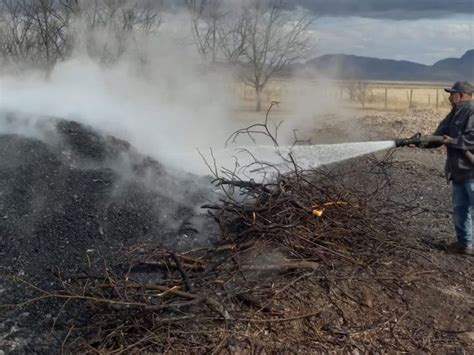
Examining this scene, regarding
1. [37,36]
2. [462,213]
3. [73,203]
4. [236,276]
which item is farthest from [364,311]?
[37,36]

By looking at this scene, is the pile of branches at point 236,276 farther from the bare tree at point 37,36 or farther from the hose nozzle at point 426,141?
the bare tree at point 37,36

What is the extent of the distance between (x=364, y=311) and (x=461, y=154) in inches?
85.5

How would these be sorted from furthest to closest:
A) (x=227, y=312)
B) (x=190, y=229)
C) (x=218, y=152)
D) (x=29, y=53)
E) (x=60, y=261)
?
(x=29, y=53)
(x=218, y=152)
(x=190, y=229)
(x=60, y=261)
(x=227, y=312)

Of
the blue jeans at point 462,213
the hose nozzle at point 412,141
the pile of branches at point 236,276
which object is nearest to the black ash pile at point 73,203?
the pile of branches at point 236,276

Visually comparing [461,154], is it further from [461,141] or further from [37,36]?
[37,36]

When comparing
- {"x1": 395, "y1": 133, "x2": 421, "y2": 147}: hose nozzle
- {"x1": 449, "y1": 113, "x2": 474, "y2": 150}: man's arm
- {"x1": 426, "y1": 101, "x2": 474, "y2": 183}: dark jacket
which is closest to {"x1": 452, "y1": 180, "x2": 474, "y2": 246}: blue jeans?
{"x1": 426, "y1": 101, "x2": 474, "y2": 183}: dark jacket

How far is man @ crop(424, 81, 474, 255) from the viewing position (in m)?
5.75

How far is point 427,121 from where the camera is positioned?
17703 millimetres

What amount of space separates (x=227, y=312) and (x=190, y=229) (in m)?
1.82

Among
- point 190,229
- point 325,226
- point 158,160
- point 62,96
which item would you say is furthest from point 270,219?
point 62,96

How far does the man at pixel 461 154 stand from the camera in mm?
5746

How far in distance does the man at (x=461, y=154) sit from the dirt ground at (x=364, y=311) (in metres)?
0.28

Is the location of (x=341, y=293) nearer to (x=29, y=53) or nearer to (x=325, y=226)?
(x=325, y=226)

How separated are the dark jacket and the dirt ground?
33.0 inches
